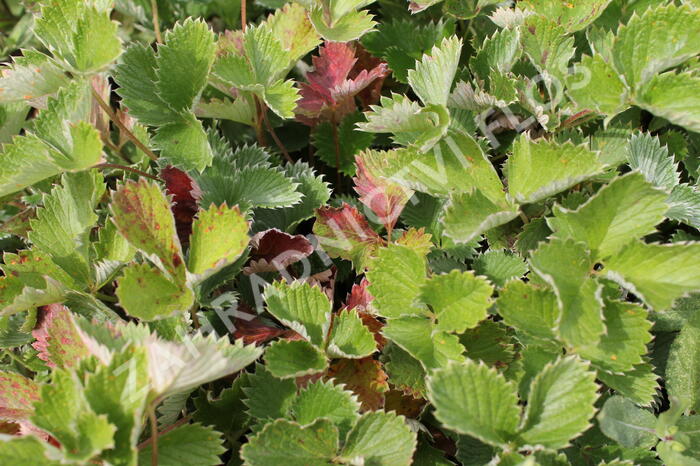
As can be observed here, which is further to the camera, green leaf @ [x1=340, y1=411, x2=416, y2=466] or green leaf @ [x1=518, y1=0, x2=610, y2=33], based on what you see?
green leaf @ [x1=518, y1=0, x2=610, y2=33]

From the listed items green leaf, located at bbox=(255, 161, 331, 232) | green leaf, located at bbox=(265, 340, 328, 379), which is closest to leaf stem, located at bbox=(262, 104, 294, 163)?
green leaf, located at bbox=(255, 161, 331, 232)

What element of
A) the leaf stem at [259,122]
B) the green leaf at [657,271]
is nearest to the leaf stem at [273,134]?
the leaf stem at [259,122]

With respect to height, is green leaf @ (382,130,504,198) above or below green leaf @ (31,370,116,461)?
above

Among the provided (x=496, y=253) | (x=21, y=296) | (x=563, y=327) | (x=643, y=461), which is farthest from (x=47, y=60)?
(x=643, y=461)

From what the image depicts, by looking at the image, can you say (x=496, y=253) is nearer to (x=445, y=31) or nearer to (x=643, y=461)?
(x=643, y=461)

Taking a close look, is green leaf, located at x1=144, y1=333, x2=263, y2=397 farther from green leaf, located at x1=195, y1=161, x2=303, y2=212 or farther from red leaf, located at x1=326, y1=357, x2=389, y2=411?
green leaf, located at x1=195, y1=161, x2=303, y2=212

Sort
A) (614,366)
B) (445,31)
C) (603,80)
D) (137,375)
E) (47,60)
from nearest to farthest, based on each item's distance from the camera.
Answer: (137,375), (614,366), (603,80), (47,60), (445,31)
